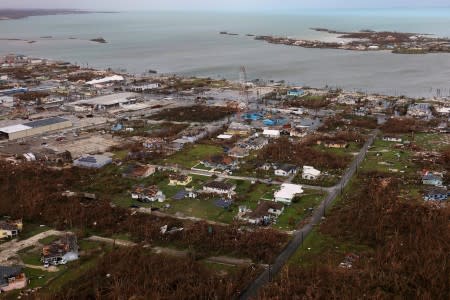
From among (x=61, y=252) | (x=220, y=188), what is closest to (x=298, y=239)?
(x=220, y=188)

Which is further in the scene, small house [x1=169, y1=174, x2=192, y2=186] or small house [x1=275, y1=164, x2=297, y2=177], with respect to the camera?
small house [x1=275, y1=164, x2=297, y2=177]

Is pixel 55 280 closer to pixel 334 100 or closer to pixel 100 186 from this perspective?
pixel 100 186

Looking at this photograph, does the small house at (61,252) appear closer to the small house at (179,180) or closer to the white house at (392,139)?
the small house at (179,180)

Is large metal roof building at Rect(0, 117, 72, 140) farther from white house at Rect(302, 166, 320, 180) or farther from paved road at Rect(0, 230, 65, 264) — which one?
white house at Rect(302, 166, 320, 180)

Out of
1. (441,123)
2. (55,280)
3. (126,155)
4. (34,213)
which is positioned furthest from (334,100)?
(55,280)

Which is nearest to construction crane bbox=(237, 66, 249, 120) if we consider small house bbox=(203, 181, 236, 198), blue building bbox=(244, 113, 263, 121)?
blue building bbox=(244, 113, 263, 121)

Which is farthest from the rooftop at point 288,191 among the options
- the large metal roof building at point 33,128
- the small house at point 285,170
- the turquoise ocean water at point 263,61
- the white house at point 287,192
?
the turquoise ocean water at point 263,61
